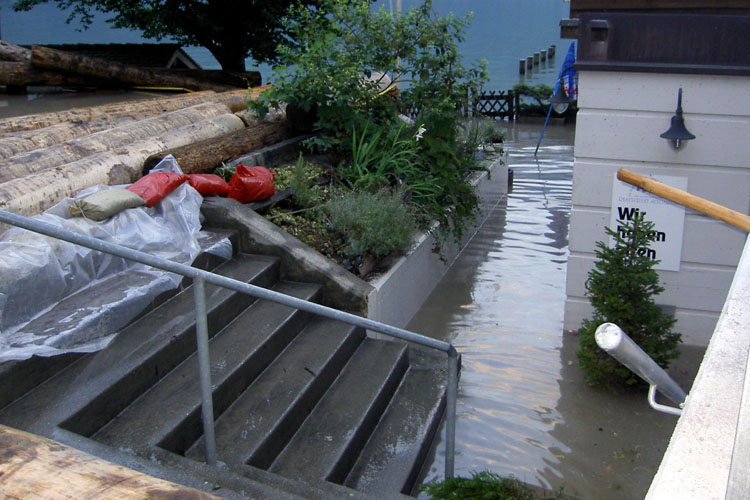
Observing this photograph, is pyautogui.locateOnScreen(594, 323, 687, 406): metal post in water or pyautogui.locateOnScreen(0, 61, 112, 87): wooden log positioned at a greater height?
pyautogui.locateOnScreen(0, 61, 112, 87): wooden log

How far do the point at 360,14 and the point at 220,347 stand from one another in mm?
4970

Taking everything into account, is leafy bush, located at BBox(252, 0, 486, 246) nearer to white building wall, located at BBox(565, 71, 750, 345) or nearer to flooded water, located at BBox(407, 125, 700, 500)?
flooded water, located at BBox(407, 125, 700, 500)

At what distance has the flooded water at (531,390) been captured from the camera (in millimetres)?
4402

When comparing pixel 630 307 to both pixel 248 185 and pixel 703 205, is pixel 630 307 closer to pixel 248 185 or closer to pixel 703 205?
pixel 703 205

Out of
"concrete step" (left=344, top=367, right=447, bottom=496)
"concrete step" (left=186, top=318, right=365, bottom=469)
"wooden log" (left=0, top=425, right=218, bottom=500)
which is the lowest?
"concrete step" (left=344, top=367, right=447, bottom=496)

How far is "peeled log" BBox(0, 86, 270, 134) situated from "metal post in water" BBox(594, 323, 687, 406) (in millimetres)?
6407

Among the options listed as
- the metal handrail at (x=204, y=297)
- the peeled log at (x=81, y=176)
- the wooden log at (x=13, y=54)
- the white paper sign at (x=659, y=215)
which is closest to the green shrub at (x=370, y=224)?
the peeled log at (x=81, y=176)

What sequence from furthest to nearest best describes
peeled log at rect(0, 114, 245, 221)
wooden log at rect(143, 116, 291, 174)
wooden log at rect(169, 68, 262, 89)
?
wooden log at rect(169, 68, 262, 89) < wooden log at rect(143, 116, 291, 174) < peeled log at rect(0, 114, 245, 221)

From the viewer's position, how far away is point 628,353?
1.87 metres

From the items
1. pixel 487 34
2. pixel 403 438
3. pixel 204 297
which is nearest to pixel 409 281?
pixel 403 438

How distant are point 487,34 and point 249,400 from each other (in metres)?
86.8

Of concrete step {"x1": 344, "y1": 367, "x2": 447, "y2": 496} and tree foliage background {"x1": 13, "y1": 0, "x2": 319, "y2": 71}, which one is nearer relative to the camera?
concrete step {"x1": 344, "y1": 367, "x2": 447, "y2": 496}

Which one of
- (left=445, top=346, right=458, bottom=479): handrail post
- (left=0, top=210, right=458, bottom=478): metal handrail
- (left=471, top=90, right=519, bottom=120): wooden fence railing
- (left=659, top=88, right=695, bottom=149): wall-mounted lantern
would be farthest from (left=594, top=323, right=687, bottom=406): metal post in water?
(left=471, top=90, right=519, bottom=120): wooden fence railing

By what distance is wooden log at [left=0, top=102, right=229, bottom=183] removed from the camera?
5371 mm
